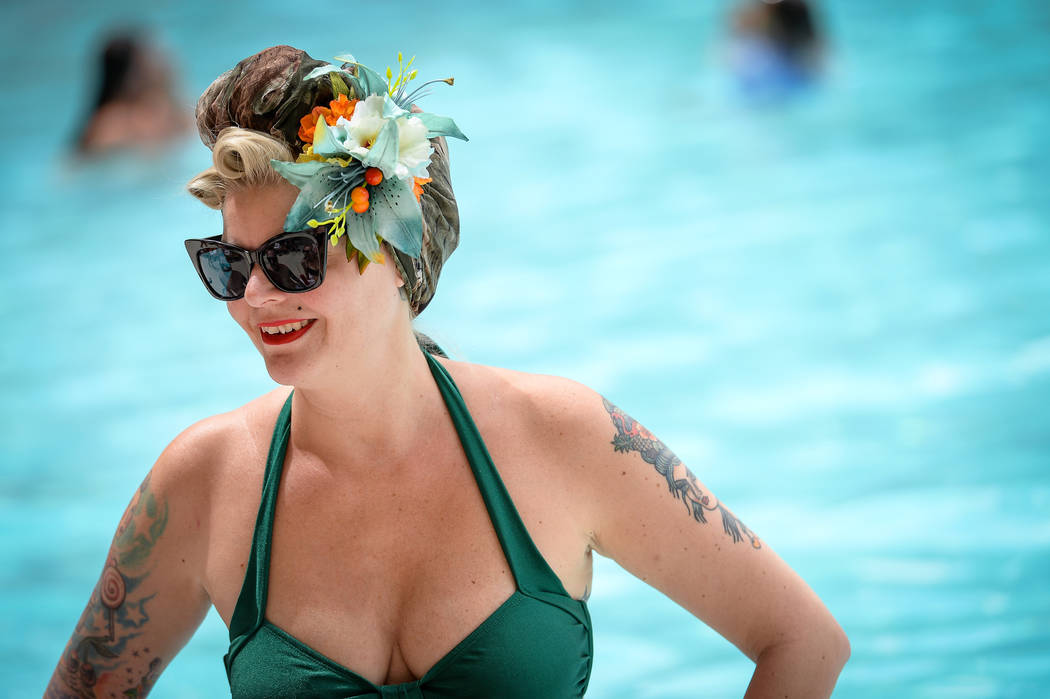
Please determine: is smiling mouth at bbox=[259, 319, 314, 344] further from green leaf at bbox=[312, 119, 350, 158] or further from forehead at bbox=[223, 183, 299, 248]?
green leaf at bbox=[312, 119, 350, 158]

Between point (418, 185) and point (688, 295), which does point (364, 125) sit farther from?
point (688, 295)

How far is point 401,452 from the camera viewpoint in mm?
2088

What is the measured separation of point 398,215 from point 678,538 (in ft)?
2.39

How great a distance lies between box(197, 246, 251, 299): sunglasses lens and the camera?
74.2 inches

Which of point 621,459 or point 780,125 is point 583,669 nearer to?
point 621,459

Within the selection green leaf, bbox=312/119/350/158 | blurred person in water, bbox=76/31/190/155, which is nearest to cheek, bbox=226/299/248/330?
green leaf, bbox=312/119/350/158

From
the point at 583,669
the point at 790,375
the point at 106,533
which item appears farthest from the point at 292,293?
the point at 790,375

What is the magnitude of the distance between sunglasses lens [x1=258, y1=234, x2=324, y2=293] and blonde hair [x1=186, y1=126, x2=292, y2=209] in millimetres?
114

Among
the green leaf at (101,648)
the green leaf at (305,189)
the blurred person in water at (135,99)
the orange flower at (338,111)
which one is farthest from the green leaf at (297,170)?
the blurred person in water at (135,99)

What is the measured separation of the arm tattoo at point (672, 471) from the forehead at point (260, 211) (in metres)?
0.65

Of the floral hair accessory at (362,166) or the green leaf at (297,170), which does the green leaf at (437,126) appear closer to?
the floral hair accessory at (362,166)

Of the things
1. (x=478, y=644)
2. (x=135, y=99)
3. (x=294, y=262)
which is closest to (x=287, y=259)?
(x=294, y=262)

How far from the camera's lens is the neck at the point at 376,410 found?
2004 mm

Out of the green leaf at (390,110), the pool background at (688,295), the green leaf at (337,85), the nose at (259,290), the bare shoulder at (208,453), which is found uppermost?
the pool background at (688,295)
